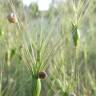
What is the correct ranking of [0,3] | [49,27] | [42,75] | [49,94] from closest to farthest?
1. [42,75]
2. [49,27]
3. [0,3]
4. [49,94]

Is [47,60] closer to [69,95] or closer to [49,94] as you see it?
[69,95]

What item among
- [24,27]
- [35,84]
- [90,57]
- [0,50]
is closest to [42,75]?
[35,84]

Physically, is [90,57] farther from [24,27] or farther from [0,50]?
[24,27]

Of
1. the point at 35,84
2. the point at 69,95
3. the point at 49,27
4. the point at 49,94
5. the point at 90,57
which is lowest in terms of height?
the point at 90,57

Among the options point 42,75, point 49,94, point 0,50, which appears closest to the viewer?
point 42,75

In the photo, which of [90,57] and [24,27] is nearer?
[24,27]

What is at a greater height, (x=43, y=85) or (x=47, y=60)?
(x=47, y=60)

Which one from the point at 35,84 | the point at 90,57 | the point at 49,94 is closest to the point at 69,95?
the point at 35,84

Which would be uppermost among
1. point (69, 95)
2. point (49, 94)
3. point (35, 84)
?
point (35, 84)

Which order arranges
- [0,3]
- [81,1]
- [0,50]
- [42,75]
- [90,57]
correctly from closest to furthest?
[42,75] → [81,1] → [0,50] → [0,3] → [90,57]
